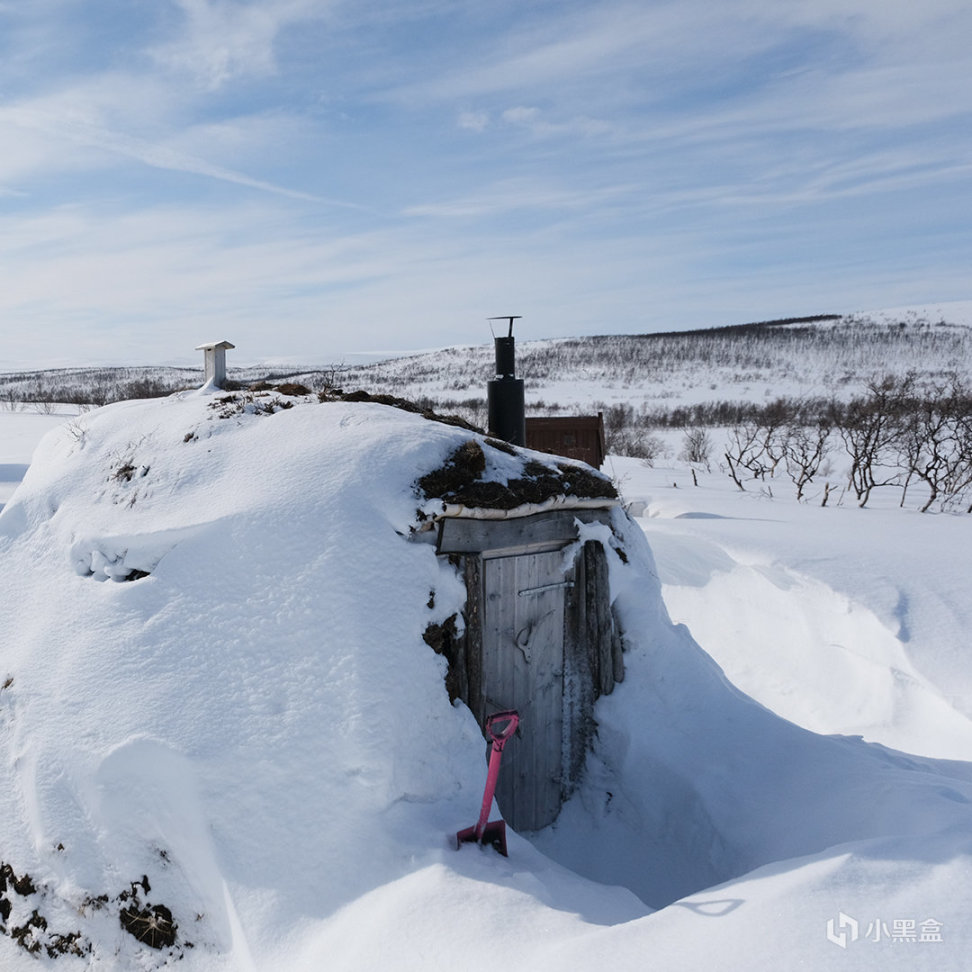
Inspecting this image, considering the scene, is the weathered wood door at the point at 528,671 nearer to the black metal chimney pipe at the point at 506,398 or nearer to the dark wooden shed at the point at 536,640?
the dark wooden shed at the point at 536,640

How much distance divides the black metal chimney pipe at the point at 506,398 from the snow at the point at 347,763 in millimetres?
1491

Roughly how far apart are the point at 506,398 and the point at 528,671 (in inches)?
103

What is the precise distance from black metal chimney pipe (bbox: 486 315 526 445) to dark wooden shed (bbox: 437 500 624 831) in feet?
5.13

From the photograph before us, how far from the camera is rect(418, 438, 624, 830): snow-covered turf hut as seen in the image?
4.47 m

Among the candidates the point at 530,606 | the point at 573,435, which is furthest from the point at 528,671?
the point at 573,435

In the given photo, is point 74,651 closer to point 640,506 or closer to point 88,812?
point 88,812

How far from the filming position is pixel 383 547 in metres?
4.27

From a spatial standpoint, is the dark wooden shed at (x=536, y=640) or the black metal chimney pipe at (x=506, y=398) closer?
the dark wooden shed at (x=536, y=640)

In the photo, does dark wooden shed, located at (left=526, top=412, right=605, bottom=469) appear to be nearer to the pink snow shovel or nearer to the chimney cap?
the chimney cap

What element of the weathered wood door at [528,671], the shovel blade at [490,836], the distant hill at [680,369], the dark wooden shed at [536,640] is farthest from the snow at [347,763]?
the distant hill at [680,369]

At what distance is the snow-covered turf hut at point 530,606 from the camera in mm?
4473

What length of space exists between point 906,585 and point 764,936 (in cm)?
654

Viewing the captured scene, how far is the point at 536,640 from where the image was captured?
495 centimetres

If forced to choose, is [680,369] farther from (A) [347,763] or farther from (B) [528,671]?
(A) [347,763]
